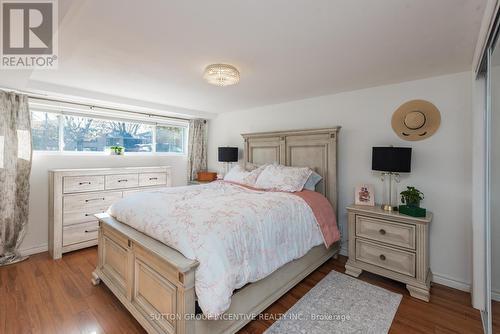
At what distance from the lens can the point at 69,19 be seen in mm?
1485

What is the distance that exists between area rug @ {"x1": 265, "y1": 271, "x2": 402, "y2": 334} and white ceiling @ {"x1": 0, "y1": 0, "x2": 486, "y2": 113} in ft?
7.31

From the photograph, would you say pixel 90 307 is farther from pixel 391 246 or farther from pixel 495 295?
pixel 495 295

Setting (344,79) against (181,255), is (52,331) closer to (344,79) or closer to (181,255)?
(181,255)

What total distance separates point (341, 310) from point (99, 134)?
13.8ft

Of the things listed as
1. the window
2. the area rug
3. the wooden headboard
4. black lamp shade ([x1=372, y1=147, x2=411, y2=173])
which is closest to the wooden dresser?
the window

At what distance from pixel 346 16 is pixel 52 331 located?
3060mm

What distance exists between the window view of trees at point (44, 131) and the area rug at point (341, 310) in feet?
12.4

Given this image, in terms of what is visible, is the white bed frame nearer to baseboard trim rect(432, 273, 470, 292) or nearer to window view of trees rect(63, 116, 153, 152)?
baseboard trim rect(432, 273, 470, 292)

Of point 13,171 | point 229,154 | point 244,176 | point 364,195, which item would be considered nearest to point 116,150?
point 13,171

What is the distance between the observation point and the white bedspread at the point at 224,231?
1.44 meters

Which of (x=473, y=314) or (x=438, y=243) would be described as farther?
(x=438, y=243)

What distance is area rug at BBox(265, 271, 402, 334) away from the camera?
1788 mm

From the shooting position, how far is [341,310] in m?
2.00

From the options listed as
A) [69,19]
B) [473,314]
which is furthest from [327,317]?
[69,19]
